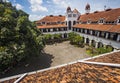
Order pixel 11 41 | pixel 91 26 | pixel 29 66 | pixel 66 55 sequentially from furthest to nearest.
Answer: pixel 91 26
pixel 66 55
pixel 29 66
pixel 11 41

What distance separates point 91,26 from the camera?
3058cm

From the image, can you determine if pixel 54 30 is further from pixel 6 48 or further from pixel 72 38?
pixel 6 48

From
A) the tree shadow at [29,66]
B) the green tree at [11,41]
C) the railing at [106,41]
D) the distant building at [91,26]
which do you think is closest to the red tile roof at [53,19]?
the distant building at [91,26]

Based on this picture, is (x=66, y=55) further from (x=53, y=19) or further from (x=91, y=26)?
(x=53, y=19)

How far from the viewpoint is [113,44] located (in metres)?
21.6

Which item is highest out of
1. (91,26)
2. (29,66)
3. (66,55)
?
(91,26)

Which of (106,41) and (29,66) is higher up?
(106,41)

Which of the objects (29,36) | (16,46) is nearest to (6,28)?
(16,46)

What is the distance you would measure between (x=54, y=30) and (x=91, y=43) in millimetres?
17316

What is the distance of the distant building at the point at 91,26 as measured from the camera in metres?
22.6

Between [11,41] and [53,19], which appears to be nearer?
[11,41]

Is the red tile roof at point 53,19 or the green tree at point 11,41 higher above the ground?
the red tile roof at point 53,19

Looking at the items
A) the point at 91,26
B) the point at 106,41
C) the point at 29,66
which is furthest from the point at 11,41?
the point at 91,26

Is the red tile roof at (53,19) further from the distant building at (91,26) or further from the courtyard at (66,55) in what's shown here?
the courtyard at (66,55)
